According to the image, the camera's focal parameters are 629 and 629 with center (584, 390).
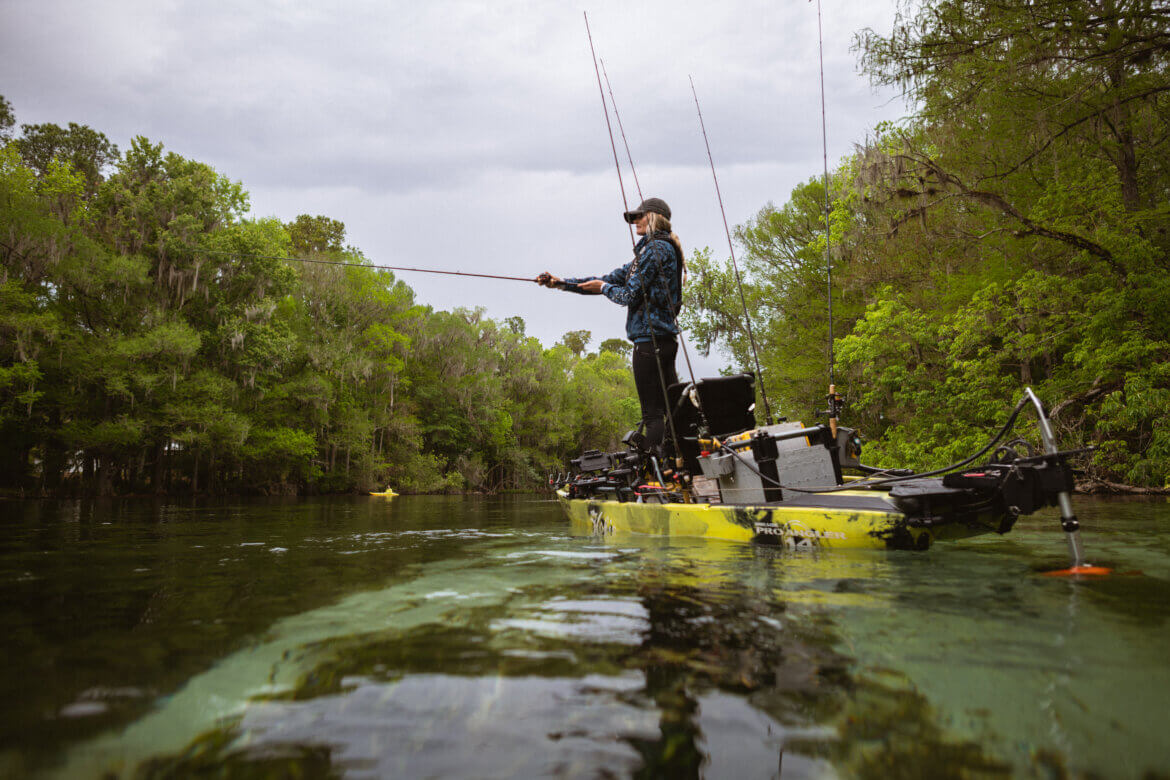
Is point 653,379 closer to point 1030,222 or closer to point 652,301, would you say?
point 652,301

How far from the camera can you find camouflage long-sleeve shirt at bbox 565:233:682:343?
598 cm

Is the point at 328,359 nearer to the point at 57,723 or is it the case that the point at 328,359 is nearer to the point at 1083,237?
the point at 1083,237

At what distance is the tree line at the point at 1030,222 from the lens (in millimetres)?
9984

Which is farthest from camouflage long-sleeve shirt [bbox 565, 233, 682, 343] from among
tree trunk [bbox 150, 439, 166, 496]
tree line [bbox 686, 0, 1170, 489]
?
tree trunk [bbox 150, 439, 166, 496]

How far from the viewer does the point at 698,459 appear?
219 inches

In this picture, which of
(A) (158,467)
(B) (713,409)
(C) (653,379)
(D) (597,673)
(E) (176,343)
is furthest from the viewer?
(A) (158,467)

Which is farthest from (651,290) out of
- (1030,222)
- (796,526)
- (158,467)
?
(158,467)

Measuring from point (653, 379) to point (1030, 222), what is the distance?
10.2 meters

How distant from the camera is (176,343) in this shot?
2372cm

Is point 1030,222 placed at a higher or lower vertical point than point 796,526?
higher

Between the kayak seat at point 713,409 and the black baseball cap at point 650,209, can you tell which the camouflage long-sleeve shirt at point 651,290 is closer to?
the black baseball cap at point 650,209

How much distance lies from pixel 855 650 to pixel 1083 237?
13220mm

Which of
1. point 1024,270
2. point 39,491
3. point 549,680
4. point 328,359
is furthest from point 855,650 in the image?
point 328,359

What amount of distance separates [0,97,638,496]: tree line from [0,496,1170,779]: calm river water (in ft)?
46.5
